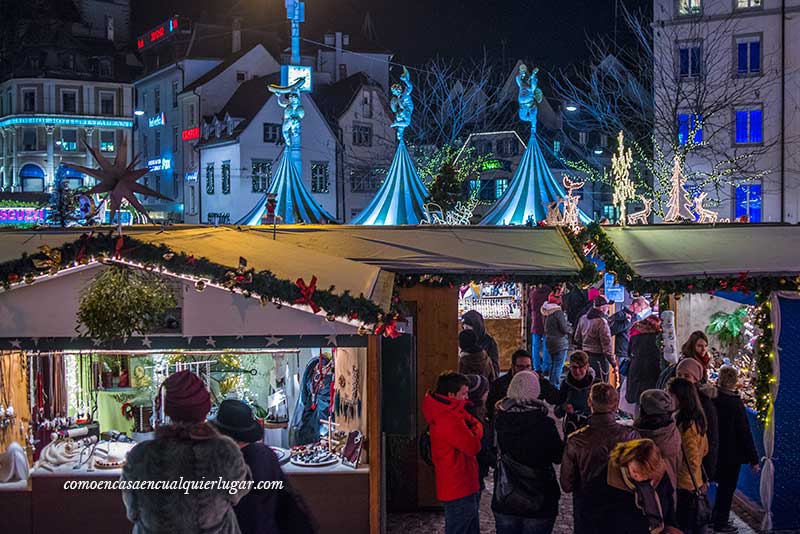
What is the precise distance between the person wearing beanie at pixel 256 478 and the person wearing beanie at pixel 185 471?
0.35 meters

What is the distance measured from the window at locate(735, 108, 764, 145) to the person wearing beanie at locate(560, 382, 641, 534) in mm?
27476

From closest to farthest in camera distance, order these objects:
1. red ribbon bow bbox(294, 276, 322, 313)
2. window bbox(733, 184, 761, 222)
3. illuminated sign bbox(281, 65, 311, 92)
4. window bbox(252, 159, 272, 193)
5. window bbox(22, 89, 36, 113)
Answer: red ribbon bow bbox(294, 276, 322, 313), illuminated sign bbox(281, 65, 311, 92), window bbox(733, 184, 761, 222), window bbox(252, 159, 272, 193), window bbox(22, 89, 36, 113)

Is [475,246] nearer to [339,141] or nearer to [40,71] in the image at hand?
[339,141]

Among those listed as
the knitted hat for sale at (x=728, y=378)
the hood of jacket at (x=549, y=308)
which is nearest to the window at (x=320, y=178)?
the hood of jacket at (x=549, y=308)

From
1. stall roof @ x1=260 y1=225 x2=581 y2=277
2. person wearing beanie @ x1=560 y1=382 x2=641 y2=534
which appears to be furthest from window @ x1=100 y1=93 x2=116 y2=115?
person wearing beanie @ x1=560 y1=382 x2=641 y2=534

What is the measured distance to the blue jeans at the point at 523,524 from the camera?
6441 millimetres

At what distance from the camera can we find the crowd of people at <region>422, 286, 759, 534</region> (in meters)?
5.80

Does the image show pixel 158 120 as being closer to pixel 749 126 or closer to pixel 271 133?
pixel 271 133

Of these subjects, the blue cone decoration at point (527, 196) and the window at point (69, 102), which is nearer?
the blue cone decoration at point (527, 196)

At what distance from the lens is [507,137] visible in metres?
42.1

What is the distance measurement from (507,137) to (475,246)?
32.9 metres

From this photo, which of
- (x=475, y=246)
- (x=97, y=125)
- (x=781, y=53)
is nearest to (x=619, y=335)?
(x=475, y=246)

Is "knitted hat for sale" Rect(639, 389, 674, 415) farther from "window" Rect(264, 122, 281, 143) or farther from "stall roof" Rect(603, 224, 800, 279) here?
"window" Rect(264, 122, 281, 143)

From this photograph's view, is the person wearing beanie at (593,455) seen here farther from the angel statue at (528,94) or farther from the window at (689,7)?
the window at (689,7)
